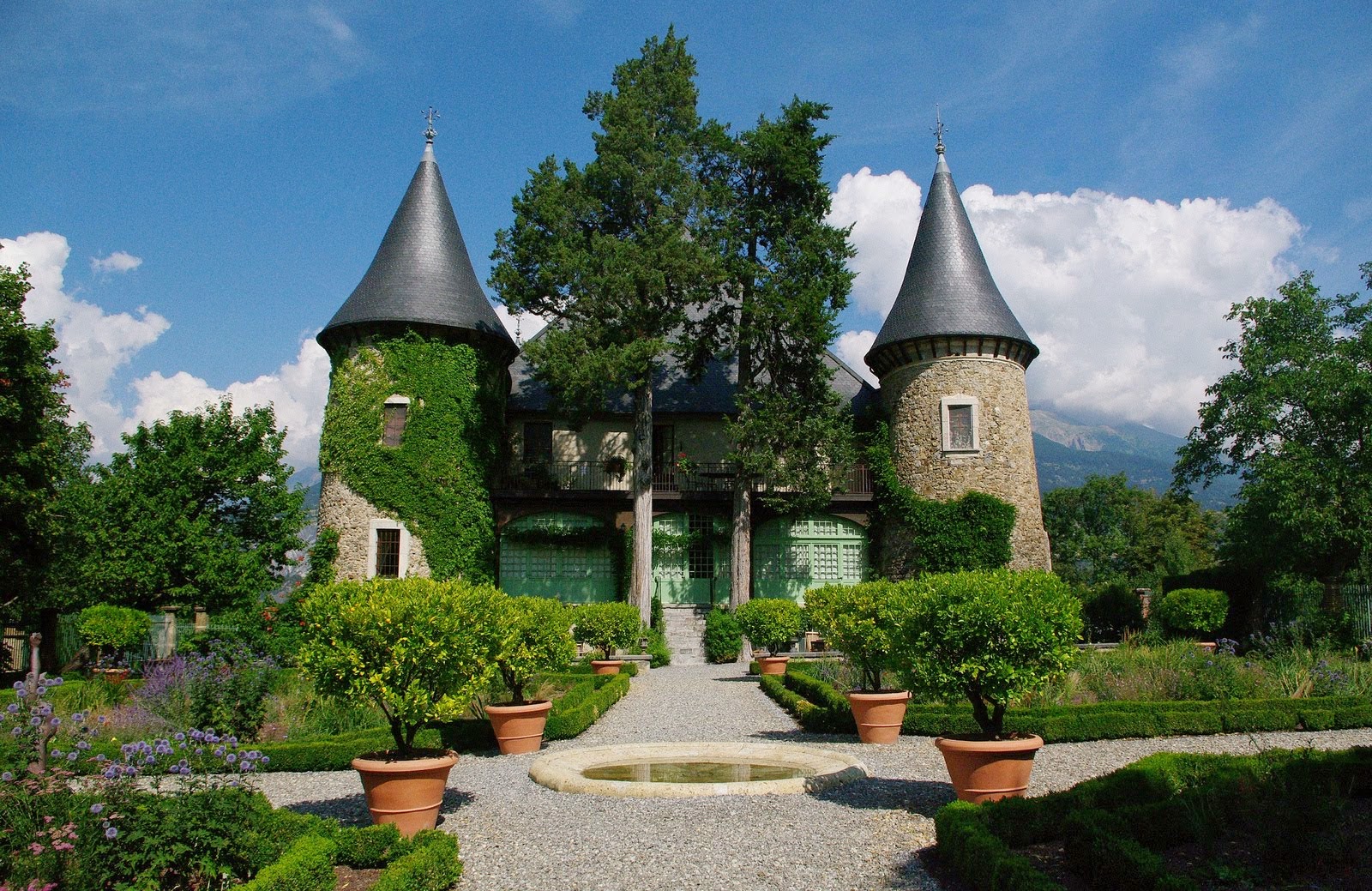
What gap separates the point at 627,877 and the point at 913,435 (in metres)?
19.1

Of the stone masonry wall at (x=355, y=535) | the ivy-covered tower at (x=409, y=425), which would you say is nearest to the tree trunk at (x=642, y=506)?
the ivy-covered tower at (x=409, y=425)

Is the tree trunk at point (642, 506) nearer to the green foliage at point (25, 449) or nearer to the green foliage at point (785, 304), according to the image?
the green foliage at point (785, 304)

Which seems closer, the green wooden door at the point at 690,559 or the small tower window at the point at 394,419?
the small tower window at the point at 394,419

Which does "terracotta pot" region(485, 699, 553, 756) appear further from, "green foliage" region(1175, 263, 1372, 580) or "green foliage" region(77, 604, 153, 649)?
"green foliage" region(1175, 263, 1372, 580)

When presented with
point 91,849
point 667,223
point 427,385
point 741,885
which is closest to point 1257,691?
point 741,885

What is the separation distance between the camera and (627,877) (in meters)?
5.40

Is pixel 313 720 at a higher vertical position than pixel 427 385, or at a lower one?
lower

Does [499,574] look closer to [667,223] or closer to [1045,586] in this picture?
[667,223]

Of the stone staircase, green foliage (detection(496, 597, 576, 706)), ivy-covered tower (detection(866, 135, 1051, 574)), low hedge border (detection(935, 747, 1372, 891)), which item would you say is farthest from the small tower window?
low hedge border (detection(935, 747, 1372, 891))

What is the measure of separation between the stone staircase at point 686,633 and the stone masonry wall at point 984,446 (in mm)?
6590

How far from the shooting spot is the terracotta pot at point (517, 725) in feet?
32.5

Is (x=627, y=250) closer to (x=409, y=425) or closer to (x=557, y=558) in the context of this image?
(x=409, y=425)

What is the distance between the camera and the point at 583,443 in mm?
25703

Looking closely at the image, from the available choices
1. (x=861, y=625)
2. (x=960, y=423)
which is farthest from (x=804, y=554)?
(x=861, y=625)
